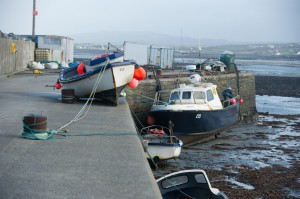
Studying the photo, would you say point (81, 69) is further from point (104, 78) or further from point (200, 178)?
point (200, 178)

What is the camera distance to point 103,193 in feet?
24.0

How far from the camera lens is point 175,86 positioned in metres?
26.8

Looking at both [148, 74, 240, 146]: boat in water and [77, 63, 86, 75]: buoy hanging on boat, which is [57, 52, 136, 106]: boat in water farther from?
[148, 74, 240, 146]: boat in water

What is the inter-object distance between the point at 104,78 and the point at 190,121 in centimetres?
477

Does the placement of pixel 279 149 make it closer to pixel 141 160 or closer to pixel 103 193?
pixel 141 160

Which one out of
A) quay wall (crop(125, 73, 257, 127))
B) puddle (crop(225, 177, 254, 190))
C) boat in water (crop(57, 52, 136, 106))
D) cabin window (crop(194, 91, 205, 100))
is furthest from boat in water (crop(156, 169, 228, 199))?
cabin window (crop(194, 91, 205, 100))

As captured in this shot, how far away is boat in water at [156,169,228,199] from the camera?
35.2 feet

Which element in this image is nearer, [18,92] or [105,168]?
[105,168]

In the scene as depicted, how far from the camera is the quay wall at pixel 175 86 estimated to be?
23.6 metres

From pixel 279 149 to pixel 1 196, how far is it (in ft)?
54.9

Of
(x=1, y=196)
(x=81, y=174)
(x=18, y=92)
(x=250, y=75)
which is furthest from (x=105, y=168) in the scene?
(x=250, y=75)

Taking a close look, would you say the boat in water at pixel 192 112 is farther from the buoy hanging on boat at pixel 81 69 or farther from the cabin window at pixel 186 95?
the buoy hanging on boat at pixel 81 69

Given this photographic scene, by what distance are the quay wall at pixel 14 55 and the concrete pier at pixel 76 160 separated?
1305 centimetres

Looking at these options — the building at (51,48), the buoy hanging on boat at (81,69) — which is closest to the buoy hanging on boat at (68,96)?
the buoy hanging on boat at (81,69)
